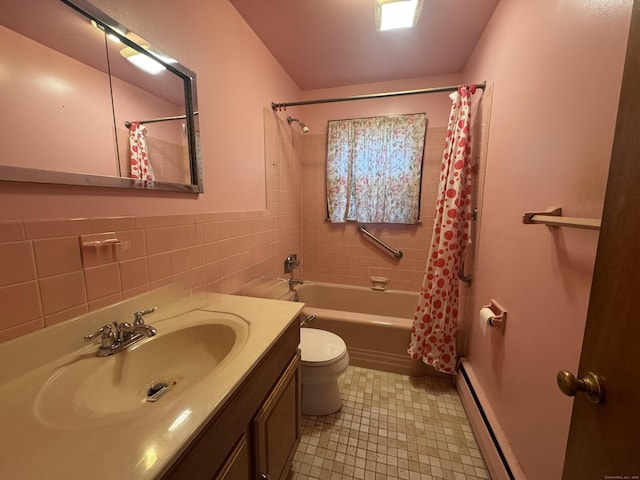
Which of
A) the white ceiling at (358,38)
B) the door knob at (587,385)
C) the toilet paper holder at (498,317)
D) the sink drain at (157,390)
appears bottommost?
the sink drain at (157,390)

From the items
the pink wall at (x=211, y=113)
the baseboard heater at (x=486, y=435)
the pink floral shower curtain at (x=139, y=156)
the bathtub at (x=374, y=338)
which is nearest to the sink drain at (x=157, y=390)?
the pink wall at (x=211, y=113)

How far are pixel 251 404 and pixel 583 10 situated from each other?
1.59 m

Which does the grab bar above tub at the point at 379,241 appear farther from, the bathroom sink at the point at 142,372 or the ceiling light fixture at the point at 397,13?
the bathroom sink at the point at 142,372

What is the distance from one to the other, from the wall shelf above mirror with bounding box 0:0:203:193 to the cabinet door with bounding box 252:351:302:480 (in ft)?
3.00

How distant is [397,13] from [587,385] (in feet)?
6.18

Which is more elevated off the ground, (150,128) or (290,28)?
(290,28)

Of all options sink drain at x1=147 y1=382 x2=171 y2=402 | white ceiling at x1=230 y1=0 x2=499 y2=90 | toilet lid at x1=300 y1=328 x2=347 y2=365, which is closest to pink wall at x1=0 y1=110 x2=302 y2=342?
sink drain at x1=147 y1=382 x2=171 y2=402

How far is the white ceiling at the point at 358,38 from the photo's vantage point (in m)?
1.48

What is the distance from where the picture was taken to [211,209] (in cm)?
133

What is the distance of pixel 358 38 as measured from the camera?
175cm

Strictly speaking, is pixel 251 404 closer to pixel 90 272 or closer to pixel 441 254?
pixel 90 272

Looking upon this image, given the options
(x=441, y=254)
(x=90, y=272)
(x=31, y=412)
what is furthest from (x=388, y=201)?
(x=31, y=412)

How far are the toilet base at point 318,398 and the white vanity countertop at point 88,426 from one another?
969mm

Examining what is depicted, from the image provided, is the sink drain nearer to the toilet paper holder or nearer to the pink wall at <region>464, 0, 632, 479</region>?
the pink wall at <region>464, 0, 632, 479</region>
